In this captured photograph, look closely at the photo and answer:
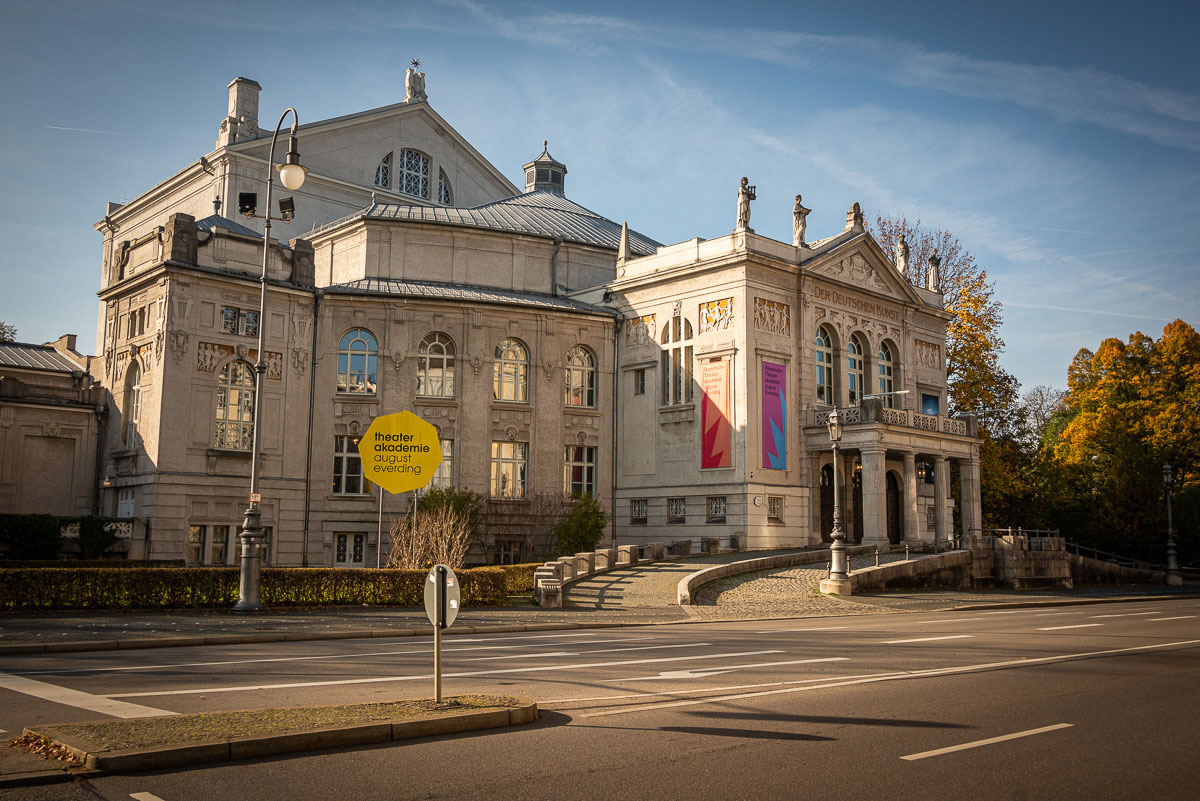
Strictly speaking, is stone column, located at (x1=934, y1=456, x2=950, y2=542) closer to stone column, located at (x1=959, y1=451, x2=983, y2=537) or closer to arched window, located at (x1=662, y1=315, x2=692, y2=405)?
stone column, located at (x1=959, y1=451, x2=983, y2=537)

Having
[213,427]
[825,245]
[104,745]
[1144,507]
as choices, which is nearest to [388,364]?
[213,427]

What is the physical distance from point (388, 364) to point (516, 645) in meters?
27.2

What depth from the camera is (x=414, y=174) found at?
2409 inches

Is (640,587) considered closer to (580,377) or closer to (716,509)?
(716,509)

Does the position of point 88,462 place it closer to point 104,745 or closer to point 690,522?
point 690,522

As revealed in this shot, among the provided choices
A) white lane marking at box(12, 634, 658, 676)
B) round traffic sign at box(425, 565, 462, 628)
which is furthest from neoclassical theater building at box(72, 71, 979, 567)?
round traffic sign at box(425, 565, 462, 628)

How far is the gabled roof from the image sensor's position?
47.6m

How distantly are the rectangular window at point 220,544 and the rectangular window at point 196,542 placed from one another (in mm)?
401

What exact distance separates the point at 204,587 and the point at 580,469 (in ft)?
80.9

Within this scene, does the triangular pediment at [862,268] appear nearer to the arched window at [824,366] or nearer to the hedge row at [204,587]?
the arched window at [824,366]

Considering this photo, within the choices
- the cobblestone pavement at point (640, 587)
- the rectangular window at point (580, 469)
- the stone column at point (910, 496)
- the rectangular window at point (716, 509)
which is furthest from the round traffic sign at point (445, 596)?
the stone column at point (910, 496)

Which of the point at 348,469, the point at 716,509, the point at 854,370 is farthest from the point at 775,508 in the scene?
the point at 348,469

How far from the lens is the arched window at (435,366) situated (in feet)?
144

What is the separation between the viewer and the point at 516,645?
1802cm
